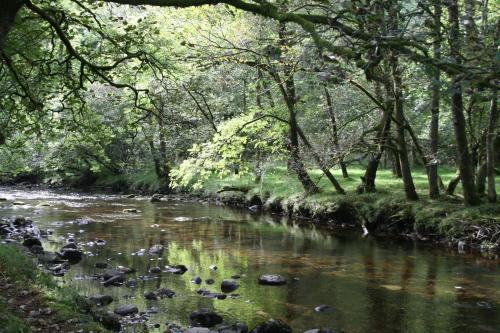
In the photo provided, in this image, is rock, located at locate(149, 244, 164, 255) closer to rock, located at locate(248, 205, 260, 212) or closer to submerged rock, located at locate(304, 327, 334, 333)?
submerged rock, located at locate(304, 327, 334, 333)

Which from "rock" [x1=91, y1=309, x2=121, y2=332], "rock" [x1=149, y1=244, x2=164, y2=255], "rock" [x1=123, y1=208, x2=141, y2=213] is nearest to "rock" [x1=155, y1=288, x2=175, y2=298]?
"rock" [x1=91, y1=309, x2=121, y2=332]

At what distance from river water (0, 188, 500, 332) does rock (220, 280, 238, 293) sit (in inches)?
9.3

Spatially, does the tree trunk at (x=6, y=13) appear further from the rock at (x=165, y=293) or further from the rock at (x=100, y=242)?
the rock at (x=100, y=242)

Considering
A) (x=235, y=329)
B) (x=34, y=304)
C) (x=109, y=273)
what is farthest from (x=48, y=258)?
(x=235, y=329)

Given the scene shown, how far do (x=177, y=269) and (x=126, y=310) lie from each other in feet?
12.5

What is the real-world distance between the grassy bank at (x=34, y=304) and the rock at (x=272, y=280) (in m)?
4.71

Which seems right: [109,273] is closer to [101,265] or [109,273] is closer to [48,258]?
[101,265]

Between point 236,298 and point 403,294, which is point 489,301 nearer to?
point 403,294

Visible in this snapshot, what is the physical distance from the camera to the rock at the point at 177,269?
12.9 meters

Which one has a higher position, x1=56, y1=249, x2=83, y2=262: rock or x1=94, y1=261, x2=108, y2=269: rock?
x1=56, y1=249, x2=83, y2=262: rock

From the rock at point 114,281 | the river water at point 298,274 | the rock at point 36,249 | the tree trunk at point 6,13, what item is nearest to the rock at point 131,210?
the river water at point 298,274

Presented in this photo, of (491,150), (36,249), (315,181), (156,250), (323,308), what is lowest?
(323,308)

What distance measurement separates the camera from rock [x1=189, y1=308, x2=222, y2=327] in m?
8.88

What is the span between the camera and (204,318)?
895 cm
